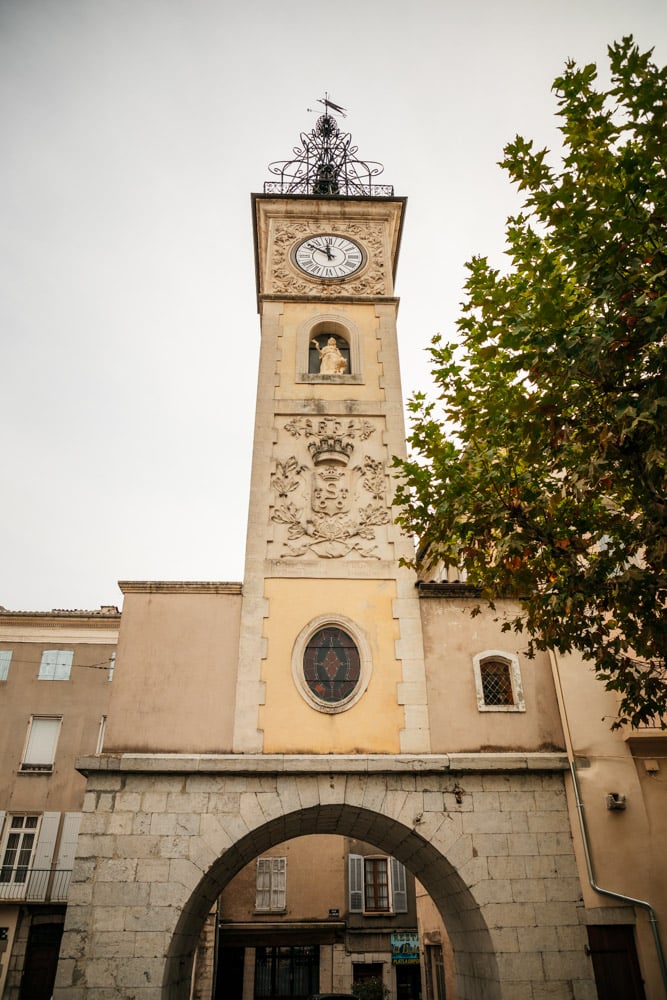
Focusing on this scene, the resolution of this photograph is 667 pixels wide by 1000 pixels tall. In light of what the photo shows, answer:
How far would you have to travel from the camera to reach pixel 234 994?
2244 cm

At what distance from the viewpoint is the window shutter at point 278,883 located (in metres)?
23.3

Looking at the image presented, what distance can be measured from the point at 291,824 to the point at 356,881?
15462 millimetres

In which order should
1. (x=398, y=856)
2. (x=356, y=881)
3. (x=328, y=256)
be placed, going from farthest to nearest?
(x=356, y=881) → (x=328, y=256) → (x=398, y=856)

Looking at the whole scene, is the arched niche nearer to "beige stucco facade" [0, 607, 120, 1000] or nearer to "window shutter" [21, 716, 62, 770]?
"beige stucco facade" [0, 607, 120, 1000]

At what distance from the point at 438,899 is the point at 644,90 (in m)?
12.0

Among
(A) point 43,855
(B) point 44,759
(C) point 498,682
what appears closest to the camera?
(C) point 498,682

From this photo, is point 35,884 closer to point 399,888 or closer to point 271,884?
point 271,884

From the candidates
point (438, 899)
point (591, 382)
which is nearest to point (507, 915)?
point (438, 899)

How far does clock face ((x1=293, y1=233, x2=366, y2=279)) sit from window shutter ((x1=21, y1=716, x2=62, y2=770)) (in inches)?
610

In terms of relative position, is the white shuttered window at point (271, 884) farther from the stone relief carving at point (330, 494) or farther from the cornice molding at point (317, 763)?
the stone relief carving at point (330, 494)

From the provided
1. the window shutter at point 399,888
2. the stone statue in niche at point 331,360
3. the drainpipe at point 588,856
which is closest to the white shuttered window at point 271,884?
the window shutter at point 399,888

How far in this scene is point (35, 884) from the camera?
19.3m

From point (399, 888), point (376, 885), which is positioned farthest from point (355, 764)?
point (399, 888)

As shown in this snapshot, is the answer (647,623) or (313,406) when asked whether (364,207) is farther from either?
(647,623)
